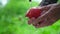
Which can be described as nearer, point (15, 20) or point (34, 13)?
point (34, 13)

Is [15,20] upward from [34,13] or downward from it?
downward

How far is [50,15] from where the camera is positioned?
608 millimetres

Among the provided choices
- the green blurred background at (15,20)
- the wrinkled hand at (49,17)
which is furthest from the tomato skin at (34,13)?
the green blurred background at (15,20)

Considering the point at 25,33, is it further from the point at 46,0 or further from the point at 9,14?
the point at 46,0

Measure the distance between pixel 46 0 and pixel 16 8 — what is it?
2.26 meters

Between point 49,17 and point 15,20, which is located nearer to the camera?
point 49,17

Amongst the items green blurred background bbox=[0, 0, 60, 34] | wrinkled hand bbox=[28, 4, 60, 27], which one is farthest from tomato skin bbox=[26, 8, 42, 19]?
green blurred background bbox=[0, 0, 60, 34]

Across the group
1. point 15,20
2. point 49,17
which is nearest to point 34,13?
point 49,17

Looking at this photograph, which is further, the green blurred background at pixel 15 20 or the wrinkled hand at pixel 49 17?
the green blurred background at pixel 15 20

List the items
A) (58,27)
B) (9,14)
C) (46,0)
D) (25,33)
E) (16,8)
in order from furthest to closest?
(16,8), (9,14), (25,33), (58,27), (46,0)

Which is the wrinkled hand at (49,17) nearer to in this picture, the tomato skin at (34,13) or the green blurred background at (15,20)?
the tomato skin at (34,13)

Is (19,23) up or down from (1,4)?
down

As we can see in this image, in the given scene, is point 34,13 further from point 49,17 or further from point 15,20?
point 15,20

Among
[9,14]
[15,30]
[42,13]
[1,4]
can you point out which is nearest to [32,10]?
[42,13]
